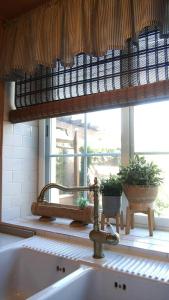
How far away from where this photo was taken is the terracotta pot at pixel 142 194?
125 cm

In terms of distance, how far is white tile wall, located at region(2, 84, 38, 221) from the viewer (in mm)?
1628

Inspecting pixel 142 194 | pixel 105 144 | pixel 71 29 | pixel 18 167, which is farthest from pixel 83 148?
pixel 71 29

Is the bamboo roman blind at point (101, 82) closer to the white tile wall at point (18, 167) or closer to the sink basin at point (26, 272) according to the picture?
the white tile wall at point (18, 167)

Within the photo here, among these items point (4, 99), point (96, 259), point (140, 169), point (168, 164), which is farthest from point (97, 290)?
point (4, 99)

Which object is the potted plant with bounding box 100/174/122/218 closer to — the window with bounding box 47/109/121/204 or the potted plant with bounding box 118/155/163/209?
the potted plant with bounding box 118/155/163/209

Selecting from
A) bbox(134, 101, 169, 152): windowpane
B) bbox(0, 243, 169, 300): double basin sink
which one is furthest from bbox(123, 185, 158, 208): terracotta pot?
bbox(0, 243, 169, 300): double basin sink

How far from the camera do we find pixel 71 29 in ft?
4.40

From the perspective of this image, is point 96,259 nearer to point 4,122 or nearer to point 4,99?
point 4,122

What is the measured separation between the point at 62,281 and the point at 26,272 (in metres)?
0.39

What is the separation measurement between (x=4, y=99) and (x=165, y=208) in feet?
3.63

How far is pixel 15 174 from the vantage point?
1680 mm

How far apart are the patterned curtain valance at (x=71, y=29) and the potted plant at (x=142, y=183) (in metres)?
0.55

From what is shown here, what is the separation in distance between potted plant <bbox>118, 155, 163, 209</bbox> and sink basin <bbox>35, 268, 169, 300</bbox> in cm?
38

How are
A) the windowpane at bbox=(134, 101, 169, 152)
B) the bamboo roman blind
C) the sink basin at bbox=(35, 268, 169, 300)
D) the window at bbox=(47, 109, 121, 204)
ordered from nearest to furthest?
the sink basin at bbox=(35, 268, 169, 300) → the bamboo roman blind → the windowpane at bbox=(134, 101, 169, 152) → the window at bbox=(47, 109, 121, 204)
